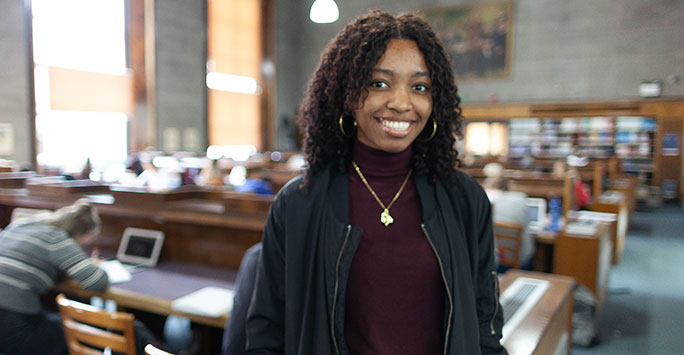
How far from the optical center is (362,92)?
41.8 inches

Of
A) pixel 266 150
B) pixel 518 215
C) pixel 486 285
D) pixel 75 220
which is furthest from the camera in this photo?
pixel 266 150

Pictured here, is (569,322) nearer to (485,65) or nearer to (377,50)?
(377,50)

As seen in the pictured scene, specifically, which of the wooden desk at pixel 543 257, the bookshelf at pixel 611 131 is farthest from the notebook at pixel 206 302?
the bookshelf at pixel 611 131

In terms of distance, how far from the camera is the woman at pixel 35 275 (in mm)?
2238

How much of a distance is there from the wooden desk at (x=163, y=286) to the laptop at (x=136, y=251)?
0.33 feet

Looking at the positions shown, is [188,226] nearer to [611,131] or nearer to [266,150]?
[611,131]

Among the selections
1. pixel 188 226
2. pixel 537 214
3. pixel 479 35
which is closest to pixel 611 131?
pixel 479 35

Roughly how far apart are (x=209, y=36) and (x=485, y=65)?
26.1ft

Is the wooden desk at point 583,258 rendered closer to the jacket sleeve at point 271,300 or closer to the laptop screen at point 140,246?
the laptop screen at point 140,246

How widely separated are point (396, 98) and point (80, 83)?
430 inches

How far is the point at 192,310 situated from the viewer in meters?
2.23

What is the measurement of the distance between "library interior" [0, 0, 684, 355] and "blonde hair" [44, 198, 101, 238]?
12 centimetres

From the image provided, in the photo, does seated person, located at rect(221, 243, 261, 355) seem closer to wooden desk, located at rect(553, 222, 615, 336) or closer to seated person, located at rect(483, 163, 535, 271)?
seated person, located at rect(483, 163, 535, 271)

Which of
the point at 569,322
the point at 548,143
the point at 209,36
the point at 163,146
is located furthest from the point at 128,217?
the point at 548,143
